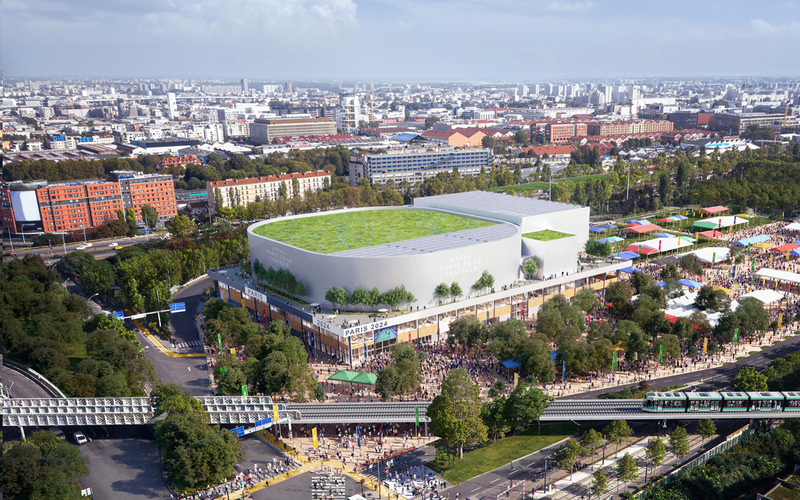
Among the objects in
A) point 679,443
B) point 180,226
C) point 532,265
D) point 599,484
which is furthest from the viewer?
point 180,226

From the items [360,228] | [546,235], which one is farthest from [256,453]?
[546,235]

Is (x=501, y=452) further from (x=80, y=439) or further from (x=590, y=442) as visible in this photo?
(x=80, y=439)

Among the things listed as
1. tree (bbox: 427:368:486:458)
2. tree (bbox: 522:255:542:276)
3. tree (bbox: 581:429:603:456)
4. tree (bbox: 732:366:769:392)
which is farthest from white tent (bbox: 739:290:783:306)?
tree (bbox: 427:368:486:458)

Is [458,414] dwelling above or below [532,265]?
below

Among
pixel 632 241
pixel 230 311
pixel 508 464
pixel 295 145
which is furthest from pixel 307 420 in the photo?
pixel 295 145

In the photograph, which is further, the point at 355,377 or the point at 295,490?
the point at 355,377
